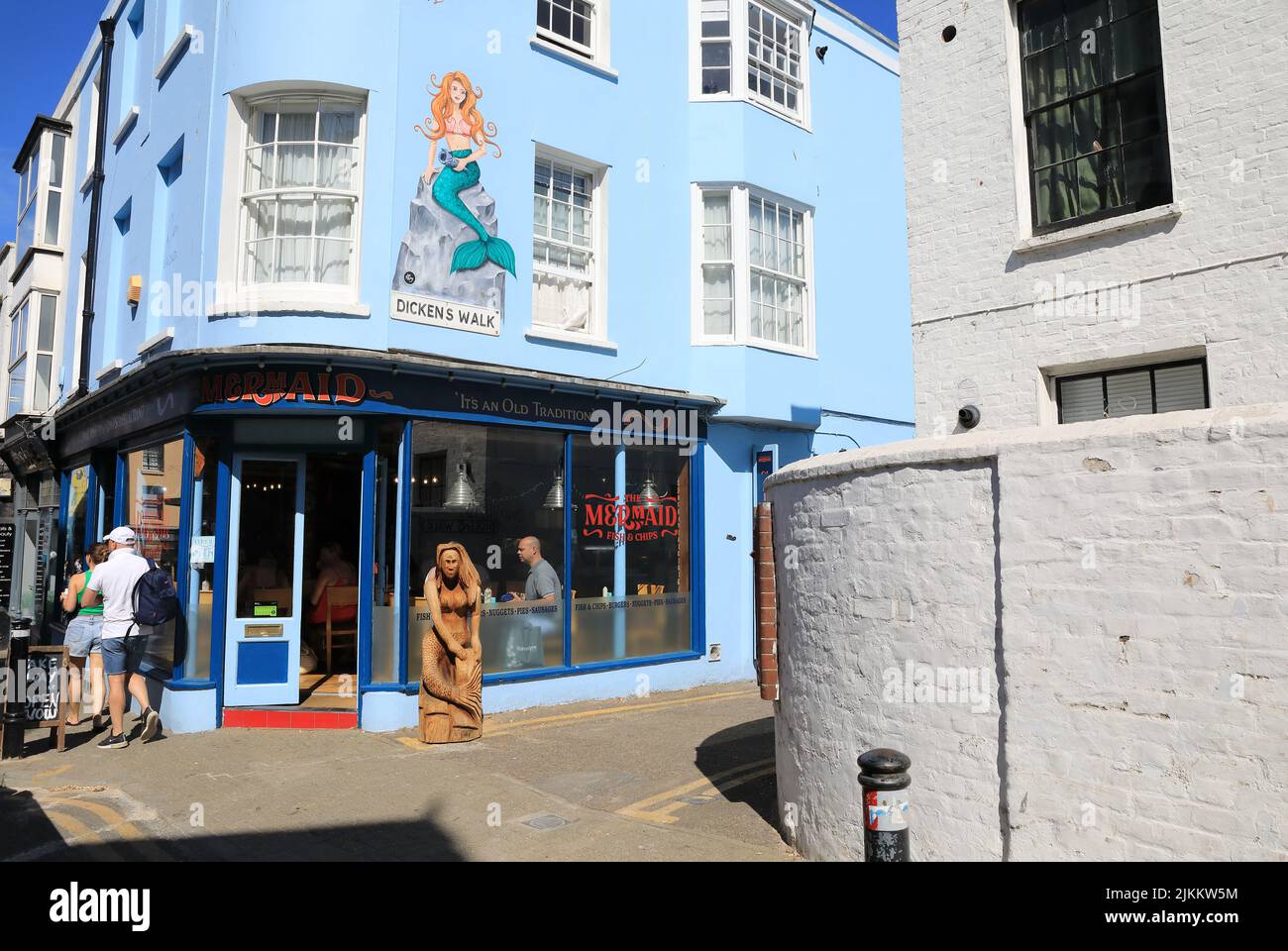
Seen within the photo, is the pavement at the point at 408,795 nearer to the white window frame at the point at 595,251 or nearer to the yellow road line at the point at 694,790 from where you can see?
the yellow road line at the point at 694,790

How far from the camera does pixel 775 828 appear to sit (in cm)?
595

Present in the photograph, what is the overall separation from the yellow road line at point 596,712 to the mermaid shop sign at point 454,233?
4.19 meters

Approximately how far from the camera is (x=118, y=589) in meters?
8.71

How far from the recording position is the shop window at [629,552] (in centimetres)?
1098

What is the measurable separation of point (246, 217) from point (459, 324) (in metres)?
2.44

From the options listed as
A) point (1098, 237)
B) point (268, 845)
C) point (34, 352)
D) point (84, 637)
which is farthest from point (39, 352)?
point (1098, 237)

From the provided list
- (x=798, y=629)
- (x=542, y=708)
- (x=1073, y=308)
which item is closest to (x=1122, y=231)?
(x=1073, y=308)

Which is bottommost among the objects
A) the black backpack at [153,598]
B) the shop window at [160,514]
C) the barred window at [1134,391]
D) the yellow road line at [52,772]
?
the yellow road line at [52,772]

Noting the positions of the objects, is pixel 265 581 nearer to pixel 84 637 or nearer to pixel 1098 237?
pixel 84 637

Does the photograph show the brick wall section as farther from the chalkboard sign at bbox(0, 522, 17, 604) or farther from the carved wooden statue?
the chalkboard sign at bbox(0, 522, 17, 604)

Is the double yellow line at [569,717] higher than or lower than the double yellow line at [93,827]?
higher

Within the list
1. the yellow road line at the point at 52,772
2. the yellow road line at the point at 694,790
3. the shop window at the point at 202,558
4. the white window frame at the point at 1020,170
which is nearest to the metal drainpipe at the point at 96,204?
the shop window at the point at 202,558

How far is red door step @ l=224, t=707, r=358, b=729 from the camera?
357 inches
